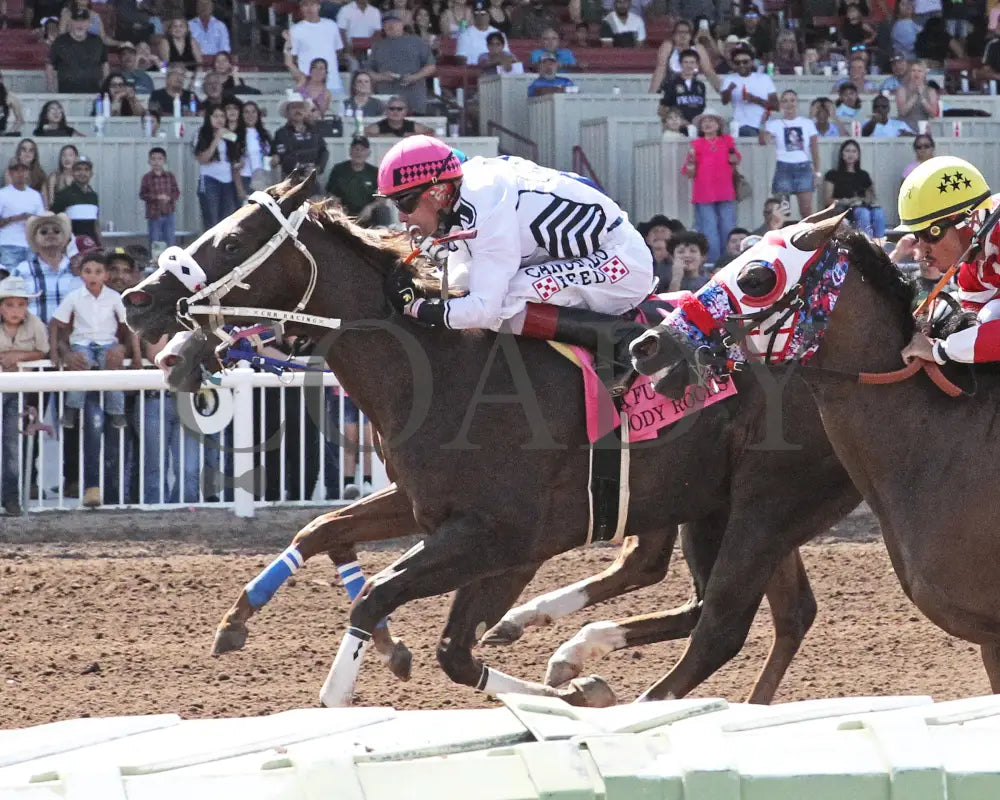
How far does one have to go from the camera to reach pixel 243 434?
10.1 meters

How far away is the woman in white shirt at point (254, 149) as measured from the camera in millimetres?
13469

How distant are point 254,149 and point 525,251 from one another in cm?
803

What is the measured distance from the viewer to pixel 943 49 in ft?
63.7

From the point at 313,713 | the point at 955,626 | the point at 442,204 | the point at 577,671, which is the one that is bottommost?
the point at 577,671

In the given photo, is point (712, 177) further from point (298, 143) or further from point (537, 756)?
point (537, 756)

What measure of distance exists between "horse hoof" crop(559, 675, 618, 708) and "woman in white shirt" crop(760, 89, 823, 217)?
9425 mm

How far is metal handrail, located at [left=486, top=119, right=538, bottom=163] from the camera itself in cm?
1583

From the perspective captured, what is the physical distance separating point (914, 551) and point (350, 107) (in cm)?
1085

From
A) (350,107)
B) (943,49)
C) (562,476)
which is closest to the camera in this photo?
(562,476)

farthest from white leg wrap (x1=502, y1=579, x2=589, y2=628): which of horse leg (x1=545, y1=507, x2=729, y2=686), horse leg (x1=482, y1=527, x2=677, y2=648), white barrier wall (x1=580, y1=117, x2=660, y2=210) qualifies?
white barrier wall (x1=580, y1=117, x2=660, y2=210)

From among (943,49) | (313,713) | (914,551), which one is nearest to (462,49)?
(943,49)

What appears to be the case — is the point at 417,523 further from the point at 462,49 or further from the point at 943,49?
the point at 943,49

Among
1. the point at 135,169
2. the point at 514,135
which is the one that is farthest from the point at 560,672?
the point at 514,135

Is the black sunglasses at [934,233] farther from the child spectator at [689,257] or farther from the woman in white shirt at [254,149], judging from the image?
the woman in white shirt at [254,149]
